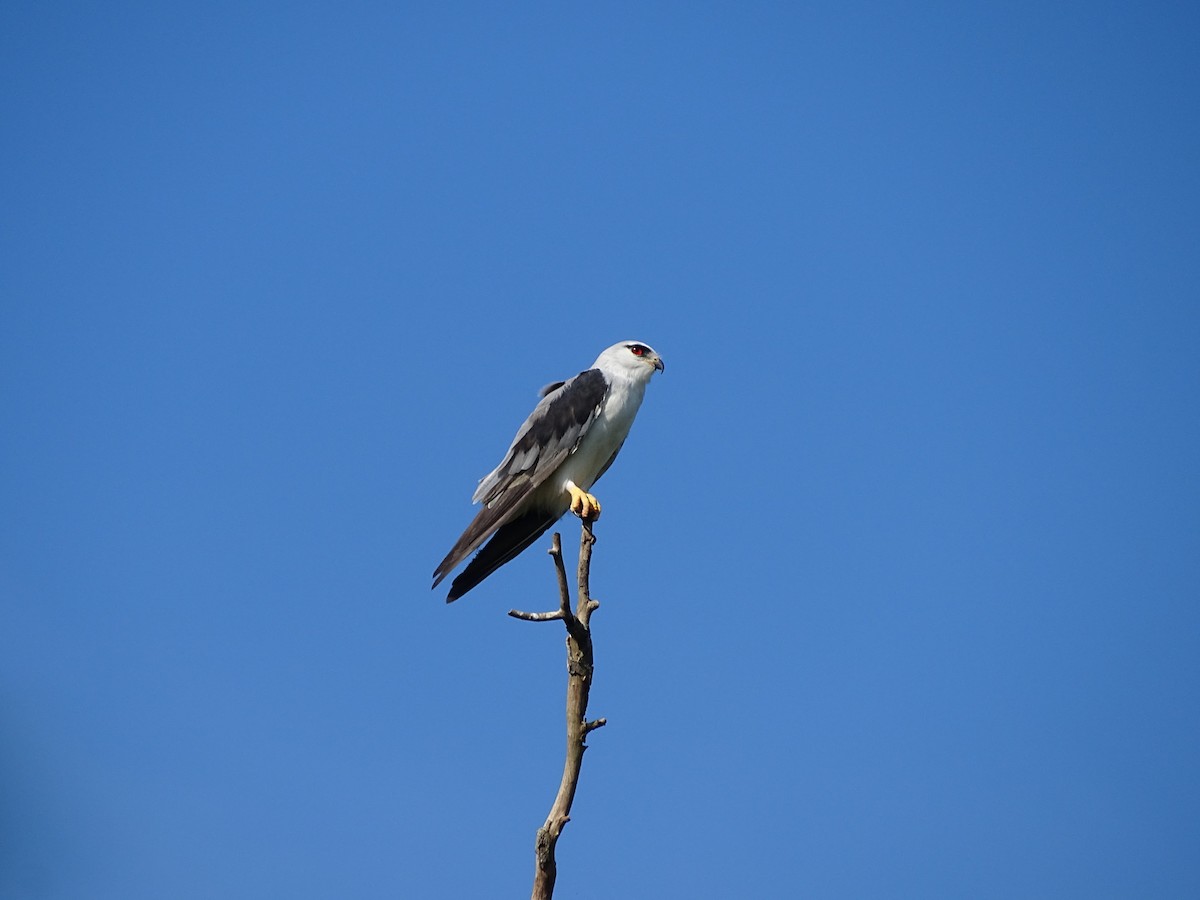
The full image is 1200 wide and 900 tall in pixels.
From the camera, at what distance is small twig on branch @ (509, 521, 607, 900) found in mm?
4906

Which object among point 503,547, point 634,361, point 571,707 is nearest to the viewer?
point 571,707

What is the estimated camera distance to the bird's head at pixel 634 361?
7.66 meters

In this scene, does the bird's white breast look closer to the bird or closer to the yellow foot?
the bird

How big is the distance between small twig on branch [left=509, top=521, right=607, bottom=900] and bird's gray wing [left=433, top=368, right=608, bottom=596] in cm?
140

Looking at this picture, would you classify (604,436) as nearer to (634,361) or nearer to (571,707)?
(634,361)

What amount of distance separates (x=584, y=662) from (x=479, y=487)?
2.24 meters

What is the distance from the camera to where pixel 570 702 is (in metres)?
5.29

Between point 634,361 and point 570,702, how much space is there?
3.11m

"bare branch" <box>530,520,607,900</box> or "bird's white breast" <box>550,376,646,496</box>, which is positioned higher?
"bird's white breast" <box>550,376,646,496</box>

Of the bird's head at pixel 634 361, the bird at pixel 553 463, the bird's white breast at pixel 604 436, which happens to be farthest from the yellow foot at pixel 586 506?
the bird's head at pixel 634 361

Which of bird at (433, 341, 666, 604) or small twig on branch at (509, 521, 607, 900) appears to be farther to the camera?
bird at (433, 341, 666, 604)

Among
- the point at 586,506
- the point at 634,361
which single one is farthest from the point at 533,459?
the point at 634,361

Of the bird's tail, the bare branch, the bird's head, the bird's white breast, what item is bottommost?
the bare branch

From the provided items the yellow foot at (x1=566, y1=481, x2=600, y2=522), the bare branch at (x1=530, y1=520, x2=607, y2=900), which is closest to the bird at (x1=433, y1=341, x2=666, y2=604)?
the yellow foot at (x1=566, y1=481, x2=600, y2=522)
